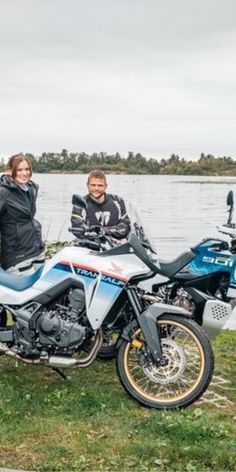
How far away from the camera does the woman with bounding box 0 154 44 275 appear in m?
5.96

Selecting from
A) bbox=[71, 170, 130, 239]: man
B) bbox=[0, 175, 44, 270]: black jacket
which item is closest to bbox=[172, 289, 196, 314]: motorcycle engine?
bbox=[71, 170, 130, 239]: man

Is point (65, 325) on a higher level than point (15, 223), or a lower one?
lower

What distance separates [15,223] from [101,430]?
7.45ft

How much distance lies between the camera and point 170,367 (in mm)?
4832

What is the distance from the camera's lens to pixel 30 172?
6152 mm

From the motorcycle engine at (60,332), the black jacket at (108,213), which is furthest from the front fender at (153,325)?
the black jacket at (108,213)

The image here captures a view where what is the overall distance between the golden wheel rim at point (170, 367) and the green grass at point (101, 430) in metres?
0.15

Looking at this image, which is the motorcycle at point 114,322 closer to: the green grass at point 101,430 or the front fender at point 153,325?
the front fender at point 153,325

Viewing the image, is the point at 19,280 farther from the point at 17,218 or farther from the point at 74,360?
the point at 17,218

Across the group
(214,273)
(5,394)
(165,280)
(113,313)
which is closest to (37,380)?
(5,394)

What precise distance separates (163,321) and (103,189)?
6.42 ft

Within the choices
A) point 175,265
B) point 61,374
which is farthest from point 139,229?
point 61,374

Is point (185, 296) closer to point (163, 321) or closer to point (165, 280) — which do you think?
point (165, 280)

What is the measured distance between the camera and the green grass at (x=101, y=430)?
3895 mm
